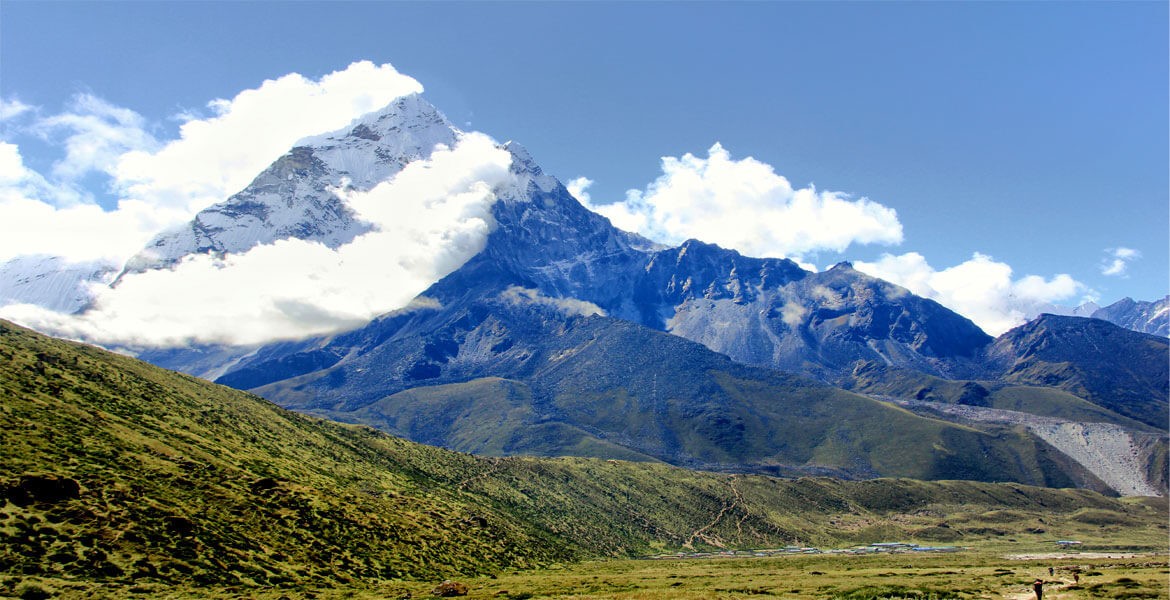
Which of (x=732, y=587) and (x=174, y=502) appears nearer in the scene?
(x=174, y=502)

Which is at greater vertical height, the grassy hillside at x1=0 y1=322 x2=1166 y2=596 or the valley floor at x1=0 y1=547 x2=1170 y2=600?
the grassy hillside at x1=0 y1=322 x2=1166 y2=596

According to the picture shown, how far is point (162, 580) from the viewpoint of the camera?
93.6 m

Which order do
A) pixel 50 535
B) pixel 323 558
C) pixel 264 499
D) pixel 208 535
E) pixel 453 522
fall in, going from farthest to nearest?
pixel 453 522 → pixel 264 499 → pixel 323 558 → pixel 208 535 → pixel 50 535

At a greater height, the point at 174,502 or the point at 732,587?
the point at 174,502

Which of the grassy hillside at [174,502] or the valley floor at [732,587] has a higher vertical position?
the grassy hillside at [174,502]

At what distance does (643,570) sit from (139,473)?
114 meters

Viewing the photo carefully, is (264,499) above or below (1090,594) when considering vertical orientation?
above

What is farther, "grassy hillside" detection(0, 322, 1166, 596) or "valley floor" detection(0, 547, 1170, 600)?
"grassy hillside" detection(0, 322, 1166, 596)

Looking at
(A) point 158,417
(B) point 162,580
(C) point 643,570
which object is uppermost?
(A) point 158,417

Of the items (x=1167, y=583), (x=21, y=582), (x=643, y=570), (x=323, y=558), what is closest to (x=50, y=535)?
(x=21, y=582)

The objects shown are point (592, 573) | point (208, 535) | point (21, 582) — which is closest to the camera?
point (21, 582)

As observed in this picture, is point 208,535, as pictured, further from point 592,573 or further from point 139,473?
point 592,573

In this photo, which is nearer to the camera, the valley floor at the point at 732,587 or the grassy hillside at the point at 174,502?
the valley floor at the point at 732,587

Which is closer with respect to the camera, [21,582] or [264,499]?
[21,582]
